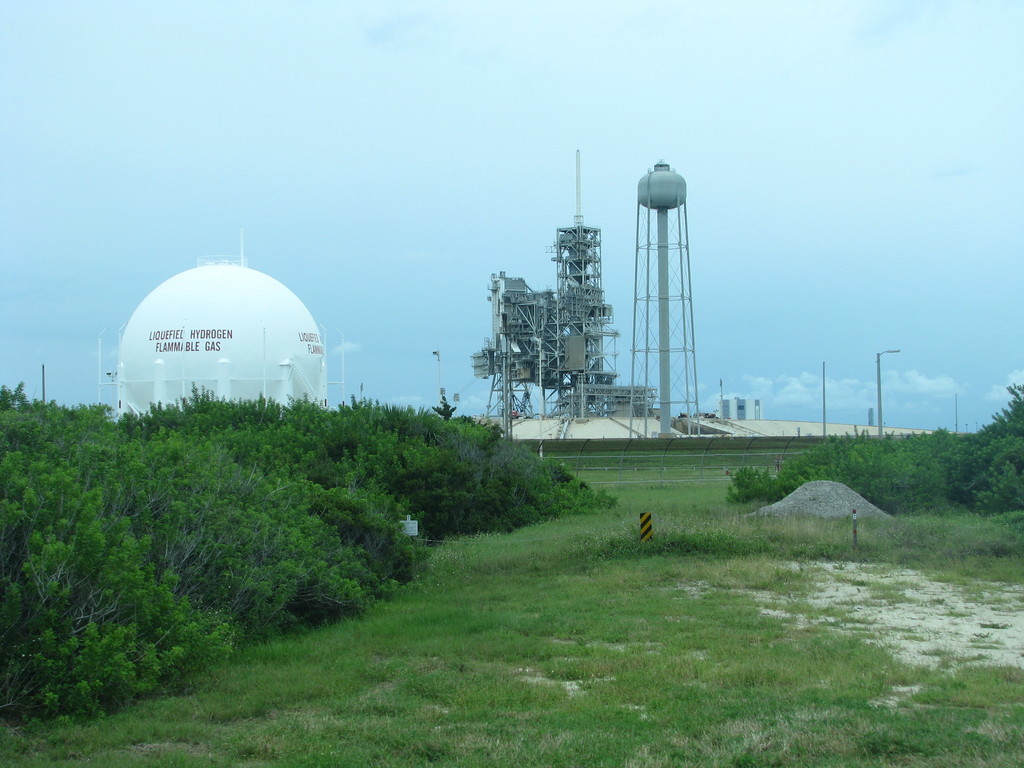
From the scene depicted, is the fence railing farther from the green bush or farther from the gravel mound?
the green bush

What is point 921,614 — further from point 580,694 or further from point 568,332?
point 568,332

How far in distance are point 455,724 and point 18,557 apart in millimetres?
4214

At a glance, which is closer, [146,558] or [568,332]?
[146,558]

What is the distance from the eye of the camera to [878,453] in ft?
100

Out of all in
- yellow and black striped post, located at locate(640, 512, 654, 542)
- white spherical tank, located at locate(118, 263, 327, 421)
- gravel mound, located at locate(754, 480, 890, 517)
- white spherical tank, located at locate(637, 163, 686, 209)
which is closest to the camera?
yellow and black striped post, located at locate(640, 512, 654, 542)

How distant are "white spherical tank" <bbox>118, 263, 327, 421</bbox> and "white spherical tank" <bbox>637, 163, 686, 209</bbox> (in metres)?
30.9

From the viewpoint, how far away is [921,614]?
1340 centimetres

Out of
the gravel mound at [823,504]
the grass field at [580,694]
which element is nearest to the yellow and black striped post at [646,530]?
the grass field at [580,694]

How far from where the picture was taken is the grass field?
7.37 meters

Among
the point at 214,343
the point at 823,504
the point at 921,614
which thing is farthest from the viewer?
the point at 214,343

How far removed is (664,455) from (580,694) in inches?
1584

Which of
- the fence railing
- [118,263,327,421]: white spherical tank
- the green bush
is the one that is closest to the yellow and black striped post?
the green bush

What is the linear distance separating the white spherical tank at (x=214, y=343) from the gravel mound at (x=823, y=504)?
1982cm

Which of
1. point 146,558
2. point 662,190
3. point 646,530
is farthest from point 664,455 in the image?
point 146,558
